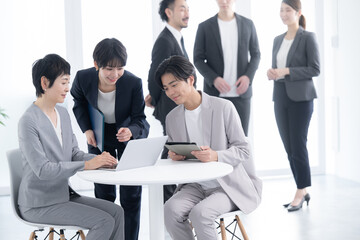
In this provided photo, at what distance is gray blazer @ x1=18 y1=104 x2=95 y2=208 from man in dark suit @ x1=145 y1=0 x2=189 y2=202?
1.37 meters

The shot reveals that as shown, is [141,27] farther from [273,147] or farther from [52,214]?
[52,214]

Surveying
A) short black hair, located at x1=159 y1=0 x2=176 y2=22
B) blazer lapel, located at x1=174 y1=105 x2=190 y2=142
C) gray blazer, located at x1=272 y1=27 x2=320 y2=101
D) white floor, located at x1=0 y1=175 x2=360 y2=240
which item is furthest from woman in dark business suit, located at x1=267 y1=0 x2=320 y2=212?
blazer lapel, located at x1=174 y1=105 x2=190 y2=142

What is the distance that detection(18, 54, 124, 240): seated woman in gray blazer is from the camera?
91.7 inches

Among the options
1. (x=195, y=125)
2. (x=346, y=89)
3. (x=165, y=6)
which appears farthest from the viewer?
(x=346, y=89)

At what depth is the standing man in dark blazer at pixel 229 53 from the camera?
3963 millimetres

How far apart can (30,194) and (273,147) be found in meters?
3.78

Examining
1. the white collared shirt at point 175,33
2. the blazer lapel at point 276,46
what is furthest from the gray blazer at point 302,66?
the white collared shirt at point 175,33

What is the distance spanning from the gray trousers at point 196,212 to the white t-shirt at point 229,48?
1.56 meters

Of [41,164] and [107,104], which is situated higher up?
[107,104]

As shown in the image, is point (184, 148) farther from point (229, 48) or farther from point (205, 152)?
point (229, 48)

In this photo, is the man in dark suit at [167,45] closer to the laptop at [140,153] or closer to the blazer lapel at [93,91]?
the blazer lapel at [93,91]

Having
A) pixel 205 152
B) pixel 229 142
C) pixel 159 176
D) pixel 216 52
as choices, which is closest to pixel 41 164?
pixel 159 176

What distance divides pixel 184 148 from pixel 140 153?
0.26 m

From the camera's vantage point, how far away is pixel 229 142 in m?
2.69
